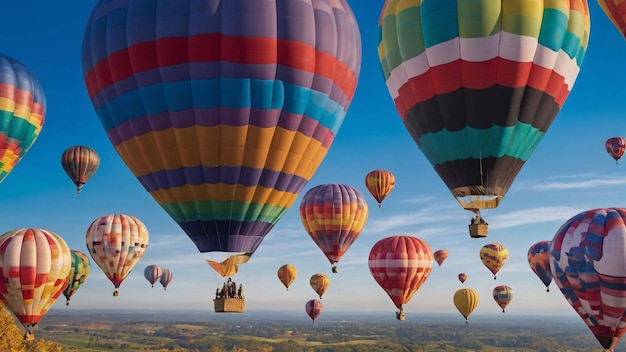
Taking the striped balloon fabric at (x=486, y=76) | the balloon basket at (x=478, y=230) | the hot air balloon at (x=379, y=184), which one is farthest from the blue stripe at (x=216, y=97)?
the hot air balloon at (x=379, y=184)

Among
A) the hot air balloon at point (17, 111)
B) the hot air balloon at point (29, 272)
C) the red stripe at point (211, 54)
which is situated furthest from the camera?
the hot air balloon at point (17, 111)

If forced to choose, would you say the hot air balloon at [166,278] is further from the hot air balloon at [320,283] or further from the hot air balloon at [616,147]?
the hot air balloon at [616,147]

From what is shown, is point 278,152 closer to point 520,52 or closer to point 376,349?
point 520,52

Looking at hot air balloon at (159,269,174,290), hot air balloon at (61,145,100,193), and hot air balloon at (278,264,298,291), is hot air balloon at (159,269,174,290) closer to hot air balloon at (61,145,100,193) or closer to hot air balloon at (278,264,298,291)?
hot air balloon at (278,264,298,291)

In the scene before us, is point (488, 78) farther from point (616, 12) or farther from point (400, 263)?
point (400, 263)

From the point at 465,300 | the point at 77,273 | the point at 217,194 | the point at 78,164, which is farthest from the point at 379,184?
the point at 217,194

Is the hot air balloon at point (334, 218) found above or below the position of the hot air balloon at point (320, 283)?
above

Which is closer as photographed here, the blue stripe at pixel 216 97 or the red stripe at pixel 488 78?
the blue stripe at pixel 216 97
